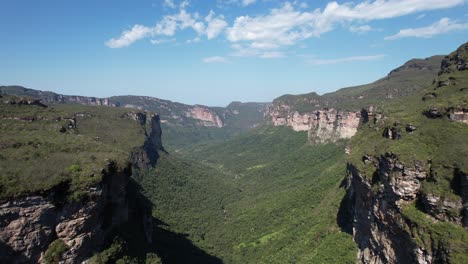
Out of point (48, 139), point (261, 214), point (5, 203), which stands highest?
point (48, 139)

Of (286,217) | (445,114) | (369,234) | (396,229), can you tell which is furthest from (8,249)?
(286,217)

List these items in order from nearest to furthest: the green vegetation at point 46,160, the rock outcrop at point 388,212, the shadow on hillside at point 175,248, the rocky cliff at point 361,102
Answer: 1. the green vegetation at point 46,160
2. the rock outcrop at point 388,212
3. the shadow on hillside at point 175,248
4. the rocky cliff at point 361,102

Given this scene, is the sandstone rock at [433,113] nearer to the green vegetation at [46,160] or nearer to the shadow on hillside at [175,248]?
the green vegetation at [46,160]

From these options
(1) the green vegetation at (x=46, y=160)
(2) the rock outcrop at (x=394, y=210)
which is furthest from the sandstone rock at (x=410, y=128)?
(1) the green vegetation at (x=46, y=160)

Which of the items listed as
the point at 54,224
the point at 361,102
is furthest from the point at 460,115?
the point at 361,102

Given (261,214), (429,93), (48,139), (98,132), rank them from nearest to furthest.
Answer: (48,139) → (429,93) → (261,214) → (98,132)

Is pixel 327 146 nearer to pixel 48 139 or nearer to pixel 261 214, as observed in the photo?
pixel 261 214

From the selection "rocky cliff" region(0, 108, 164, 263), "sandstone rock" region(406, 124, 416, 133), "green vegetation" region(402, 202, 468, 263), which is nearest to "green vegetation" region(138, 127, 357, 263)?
"green vegetation" region(402, 202, 468, 263)

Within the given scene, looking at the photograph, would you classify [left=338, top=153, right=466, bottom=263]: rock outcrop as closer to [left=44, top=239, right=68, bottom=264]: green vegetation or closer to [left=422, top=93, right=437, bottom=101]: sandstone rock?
[left=422, top=93, right=437, bottom=101]: sandstone rock
